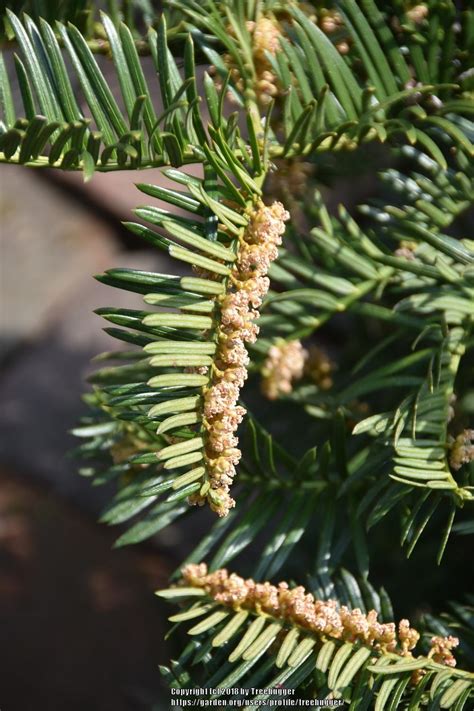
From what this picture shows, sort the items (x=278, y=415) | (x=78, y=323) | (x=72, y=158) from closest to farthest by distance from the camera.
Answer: (x=72, y=158)
(x=278, y=415)
(x=78, y=323)

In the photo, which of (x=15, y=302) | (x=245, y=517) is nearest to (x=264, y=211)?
(x=245, y=517)

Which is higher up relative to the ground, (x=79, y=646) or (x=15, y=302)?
(x=15, y=302)

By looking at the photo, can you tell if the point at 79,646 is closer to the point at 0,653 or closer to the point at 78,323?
the point at 0,653

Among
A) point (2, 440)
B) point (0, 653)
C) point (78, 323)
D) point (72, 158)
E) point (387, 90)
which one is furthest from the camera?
A: point (78, 323)

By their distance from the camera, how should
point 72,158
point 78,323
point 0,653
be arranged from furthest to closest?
point 78,323
point 0,653
point 72,158

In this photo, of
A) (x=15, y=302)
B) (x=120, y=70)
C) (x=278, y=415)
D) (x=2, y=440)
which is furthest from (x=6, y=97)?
(x=15, y=302)

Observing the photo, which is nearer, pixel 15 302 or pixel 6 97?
pixel 6 97

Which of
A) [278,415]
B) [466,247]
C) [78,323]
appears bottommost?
[78,323]

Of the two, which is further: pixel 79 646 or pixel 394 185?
pixel 79 646

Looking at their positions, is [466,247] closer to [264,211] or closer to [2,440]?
[264,211]
